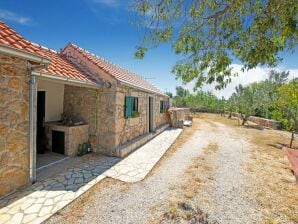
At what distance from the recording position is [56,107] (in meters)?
8.57

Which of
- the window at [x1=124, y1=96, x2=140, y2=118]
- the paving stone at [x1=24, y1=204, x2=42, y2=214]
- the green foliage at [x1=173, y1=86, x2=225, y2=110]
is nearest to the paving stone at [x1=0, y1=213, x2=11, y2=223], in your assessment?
the paving stone at [x1=24, y1=204, x2=42, y2=214]

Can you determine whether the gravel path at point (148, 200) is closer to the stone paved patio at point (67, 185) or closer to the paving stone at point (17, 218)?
the stone paved patio at point (67, 185)

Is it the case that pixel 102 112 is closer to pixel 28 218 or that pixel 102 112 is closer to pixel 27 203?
pixel 27 203

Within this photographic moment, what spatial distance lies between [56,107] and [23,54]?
490 centimetres

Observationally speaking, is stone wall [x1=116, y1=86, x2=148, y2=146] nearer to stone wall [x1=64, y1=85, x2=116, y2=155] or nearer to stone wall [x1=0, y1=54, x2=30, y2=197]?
stone wall [x1=64, y1=85, x2=116, y2=155]

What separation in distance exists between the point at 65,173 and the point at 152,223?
358 centimetres

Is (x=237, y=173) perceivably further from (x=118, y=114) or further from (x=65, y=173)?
(x=65, y=173)

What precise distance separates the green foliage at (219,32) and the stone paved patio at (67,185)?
382 cm

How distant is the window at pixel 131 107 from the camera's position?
28.4 ft

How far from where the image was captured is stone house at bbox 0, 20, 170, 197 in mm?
4211

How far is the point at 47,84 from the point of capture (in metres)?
8.05

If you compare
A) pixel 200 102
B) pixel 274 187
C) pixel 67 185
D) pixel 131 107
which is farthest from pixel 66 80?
pixel 200 102

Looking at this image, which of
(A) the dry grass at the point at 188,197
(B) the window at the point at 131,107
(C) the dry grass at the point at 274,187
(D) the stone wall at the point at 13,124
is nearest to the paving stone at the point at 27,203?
(D) the stone wall at the point at 13,124

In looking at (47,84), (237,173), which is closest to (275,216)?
(237,173)
